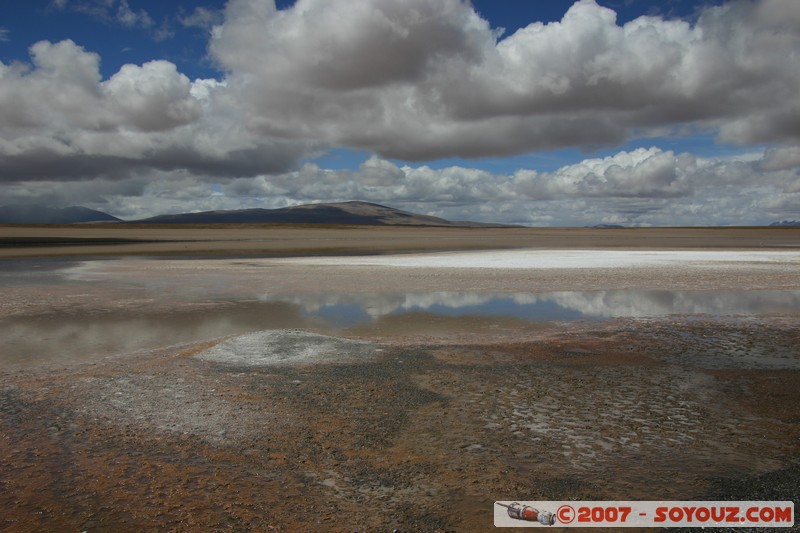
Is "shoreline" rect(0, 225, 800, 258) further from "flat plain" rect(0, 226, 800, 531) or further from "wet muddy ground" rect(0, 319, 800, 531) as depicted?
"wet muddy ground" rect(0, 319, 800, 531)

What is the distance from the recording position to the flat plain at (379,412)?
5566mm

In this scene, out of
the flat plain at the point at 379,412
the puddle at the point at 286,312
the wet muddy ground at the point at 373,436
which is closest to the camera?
the wet muddy ground at the point at 373,436

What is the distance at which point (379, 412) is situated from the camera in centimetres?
796

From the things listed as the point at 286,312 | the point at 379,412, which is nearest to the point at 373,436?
the point at 379,412

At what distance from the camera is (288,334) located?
13.3 meters

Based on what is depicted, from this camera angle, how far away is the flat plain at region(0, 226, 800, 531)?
5566mm

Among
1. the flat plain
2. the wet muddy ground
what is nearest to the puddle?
the flat plain

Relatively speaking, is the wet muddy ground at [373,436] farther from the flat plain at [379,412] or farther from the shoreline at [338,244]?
the shoreline at [338,244]

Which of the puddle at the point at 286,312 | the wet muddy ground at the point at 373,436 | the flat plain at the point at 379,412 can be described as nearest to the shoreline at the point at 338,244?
the puddle at the point at 286,312

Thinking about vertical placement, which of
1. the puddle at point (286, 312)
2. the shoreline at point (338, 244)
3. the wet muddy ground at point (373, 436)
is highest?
the shoreline at point (338, 244)

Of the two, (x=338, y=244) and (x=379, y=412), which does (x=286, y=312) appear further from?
(x=338, y=244)

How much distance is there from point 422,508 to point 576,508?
142cm

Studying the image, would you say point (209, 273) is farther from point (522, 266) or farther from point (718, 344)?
point (718, 344)

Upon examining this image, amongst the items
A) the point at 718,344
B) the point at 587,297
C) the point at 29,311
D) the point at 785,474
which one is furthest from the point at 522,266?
the point at 785,474
